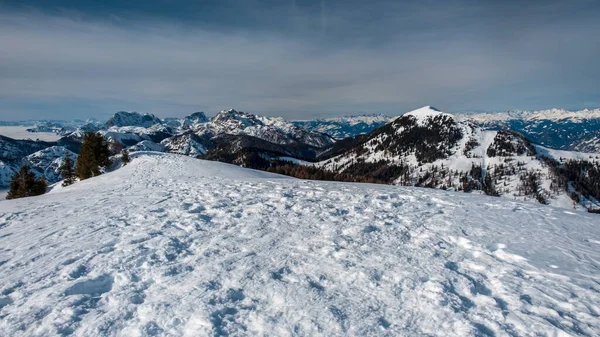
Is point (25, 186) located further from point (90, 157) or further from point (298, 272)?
point (298, 272)

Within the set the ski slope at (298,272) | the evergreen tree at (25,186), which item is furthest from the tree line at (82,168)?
the ski slope at (298,272)

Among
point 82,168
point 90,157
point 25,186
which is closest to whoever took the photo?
point 82,168

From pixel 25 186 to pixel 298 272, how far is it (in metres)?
54.9

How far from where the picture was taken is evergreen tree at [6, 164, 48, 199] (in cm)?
4325

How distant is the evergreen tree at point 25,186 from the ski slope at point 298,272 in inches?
1593

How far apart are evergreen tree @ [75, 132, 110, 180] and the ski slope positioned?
114ft

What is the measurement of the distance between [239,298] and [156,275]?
2342mm

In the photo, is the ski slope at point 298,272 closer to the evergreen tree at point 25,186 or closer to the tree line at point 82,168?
the tree line at point 82,168

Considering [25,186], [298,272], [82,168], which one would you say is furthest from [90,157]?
[298,272]

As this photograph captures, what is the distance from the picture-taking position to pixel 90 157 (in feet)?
141

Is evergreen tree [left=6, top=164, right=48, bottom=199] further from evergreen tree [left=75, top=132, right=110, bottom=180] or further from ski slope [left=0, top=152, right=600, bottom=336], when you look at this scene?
ski slope [left=0, top=152, right=600, bottom=336]

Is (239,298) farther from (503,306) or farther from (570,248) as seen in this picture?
(570,248)

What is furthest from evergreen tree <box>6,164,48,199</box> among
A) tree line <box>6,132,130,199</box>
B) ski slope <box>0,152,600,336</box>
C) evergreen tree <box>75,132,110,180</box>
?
ski slope <box>0,152,600,336</box>

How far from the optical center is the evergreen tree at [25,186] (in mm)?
43250
